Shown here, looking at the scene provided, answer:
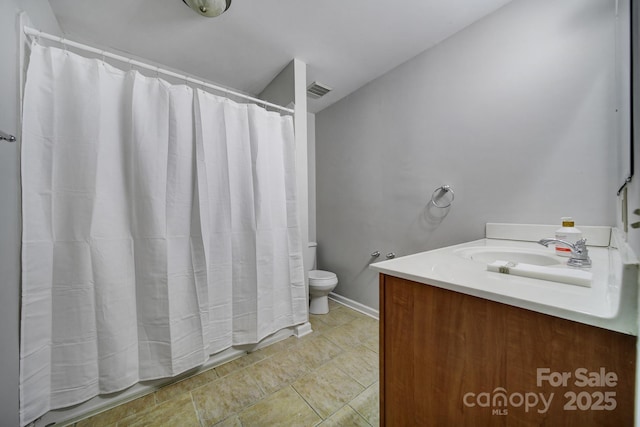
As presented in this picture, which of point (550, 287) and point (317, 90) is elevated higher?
point (317, 90)

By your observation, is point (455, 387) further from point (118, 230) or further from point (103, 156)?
point (103, 156)

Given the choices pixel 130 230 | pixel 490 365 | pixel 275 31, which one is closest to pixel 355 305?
pixel 490 365

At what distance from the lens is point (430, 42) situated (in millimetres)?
1704

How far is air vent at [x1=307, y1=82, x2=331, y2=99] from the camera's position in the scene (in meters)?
2.26

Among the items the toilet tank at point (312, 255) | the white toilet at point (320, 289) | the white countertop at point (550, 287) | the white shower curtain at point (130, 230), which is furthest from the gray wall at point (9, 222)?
the toilet tank at point (312, 255)

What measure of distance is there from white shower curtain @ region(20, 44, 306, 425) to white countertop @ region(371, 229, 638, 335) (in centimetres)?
111

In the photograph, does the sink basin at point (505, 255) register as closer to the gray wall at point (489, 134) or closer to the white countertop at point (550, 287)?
the white countertop at point (550, 287)

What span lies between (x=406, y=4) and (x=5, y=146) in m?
2.14

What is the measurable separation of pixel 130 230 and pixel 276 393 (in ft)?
4.00

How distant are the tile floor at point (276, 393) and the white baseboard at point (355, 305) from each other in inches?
17.6

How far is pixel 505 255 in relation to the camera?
1113mm

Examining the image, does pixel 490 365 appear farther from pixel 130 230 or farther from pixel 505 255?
pixel 130 230

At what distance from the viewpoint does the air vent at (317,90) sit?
2256 millimetres

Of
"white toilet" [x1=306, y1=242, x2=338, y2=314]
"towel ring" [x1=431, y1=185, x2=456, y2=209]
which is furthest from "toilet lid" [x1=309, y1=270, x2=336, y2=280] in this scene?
"towel ring" [x1=431, y1=185, x2=456, y2=209]
